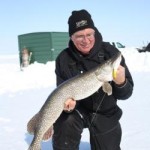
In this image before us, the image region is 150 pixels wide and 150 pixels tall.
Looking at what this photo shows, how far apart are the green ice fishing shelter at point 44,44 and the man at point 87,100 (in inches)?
563

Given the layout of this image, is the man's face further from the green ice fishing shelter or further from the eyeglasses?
the green ice fishing shelter

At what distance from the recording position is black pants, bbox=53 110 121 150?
4.34 meters

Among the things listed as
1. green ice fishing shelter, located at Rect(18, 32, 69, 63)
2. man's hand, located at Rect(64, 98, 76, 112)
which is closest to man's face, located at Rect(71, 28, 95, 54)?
man's hand, located at Rect(64, 98, 76, 112)

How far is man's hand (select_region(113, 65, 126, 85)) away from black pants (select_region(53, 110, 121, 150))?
64 cm

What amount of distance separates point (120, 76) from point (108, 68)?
25 cm

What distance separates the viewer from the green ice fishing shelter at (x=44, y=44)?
18.8m

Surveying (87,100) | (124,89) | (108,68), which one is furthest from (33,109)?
(108,68)

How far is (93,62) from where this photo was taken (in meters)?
4.38

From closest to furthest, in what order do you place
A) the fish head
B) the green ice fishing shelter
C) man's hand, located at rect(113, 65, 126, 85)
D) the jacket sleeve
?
the fish head → man's hand, located at rect(113, 65, 126, 85) → the jacket sleeve → the green ice fishing shelter

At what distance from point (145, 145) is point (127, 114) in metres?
2.01

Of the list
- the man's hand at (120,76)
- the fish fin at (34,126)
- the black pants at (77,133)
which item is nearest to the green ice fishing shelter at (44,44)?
the black pants at (77,133)

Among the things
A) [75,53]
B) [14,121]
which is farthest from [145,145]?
[14,121]

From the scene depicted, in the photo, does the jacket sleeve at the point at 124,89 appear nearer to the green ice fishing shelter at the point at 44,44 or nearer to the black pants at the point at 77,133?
the black pants at the point at 77,133

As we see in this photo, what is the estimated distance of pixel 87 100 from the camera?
14.6ft
